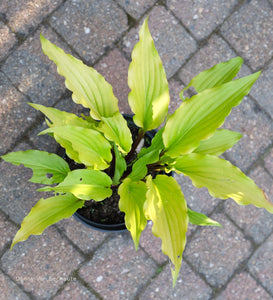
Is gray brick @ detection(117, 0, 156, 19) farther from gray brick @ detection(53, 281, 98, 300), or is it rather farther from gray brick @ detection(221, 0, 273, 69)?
gray brick @ detection(53, 281, 98, 300)

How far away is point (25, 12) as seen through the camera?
1.68 meters

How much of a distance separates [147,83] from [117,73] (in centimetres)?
63

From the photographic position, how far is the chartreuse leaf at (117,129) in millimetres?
1146

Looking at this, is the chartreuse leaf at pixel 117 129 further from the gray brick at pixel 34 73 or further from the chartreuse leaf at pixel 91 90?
the gray brick at pixel 34 73

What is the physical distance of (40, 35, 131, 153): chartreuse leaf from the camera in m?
1.12

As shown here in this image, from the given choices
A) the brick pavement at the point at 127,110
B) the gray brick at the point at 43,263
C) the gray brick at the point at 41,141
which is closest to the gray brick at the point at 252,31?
the brick pavement at the point at 127,110

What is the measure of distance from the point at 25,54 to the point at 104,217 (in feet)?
2.66

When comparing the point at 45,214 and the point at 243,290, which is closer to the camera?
the point at 45,214

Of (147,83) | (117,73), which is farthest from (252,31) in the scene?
(147,83)

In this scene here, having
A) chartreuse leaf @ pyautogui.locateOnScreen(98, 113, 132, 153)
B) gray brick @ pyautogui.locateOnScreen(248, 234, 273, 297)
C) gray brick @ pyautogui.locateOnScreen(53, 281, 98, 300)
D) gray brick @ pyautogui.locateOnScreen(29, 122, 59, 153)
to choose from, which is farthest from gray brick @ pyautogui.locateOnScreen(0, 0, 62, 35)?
gray brick @ pyautogui.locateOnScreen(248, 234, 273, 297)

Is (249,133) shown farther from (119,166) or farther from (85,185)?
(85,185)

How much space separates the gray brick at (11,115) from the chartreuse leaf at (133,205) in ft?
2.38

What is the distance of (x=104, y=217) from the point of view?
1.51 meters

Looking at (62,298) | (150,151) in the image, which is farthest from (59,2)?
(62,298)
